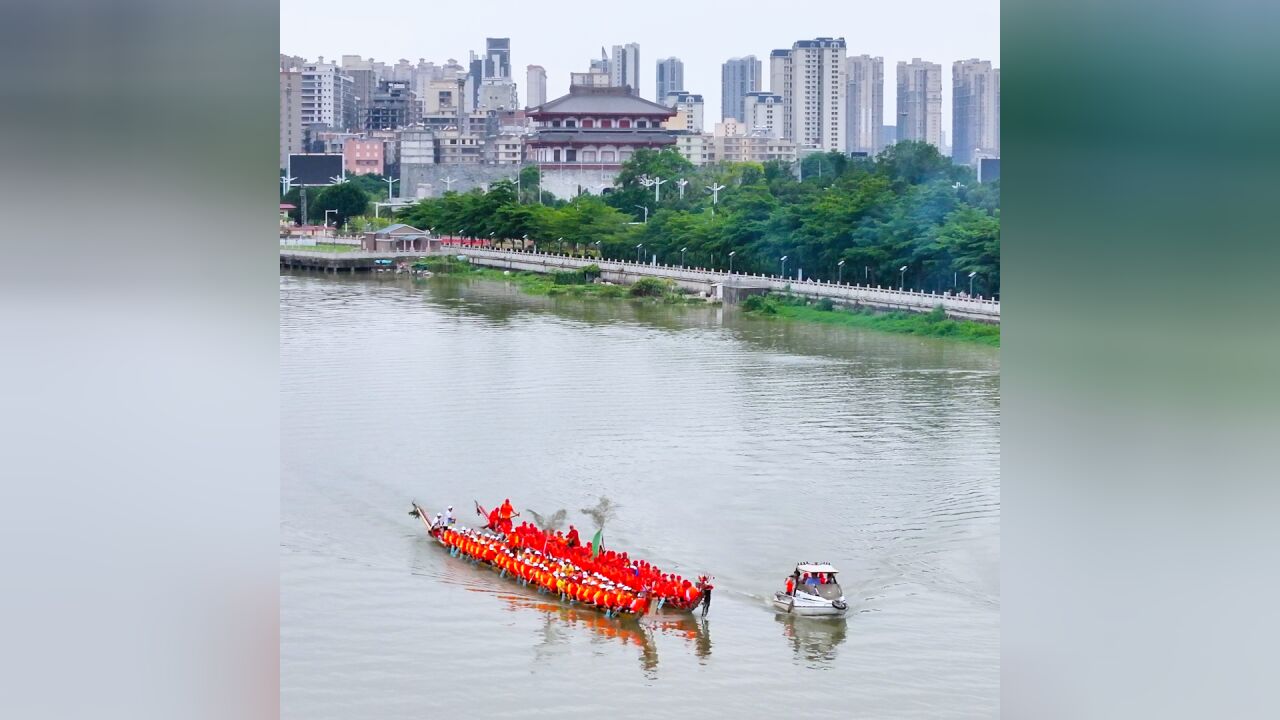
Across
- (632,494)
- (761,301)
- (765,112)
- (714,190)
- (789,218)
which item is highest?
(765,112)

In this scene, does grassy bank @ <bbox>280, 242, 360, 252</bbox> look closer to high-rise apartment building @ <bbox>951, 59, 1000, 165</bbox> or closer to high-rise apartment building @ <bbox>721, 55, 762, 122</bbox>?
Result: high-rise apartment building @ <bbox>721, 55, 762, 122</bbox>

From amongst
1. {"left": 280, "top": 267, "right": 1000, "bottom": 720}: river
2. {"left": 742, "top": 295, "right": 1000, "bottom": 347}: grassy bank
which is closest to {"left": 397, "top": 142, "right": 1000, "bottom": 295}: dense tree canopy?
{"left": 742, "top": 295, "right": 1000, "bottom": 347}: grassy bank

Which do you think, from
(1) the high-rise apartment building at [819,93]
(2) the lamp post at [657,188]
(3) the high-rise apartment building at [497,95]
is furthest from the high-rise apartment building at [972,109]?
(3) the high-rise apartment building at [497,95]

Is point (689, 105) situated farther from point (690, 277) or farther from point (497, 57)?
→ point (690, 277)

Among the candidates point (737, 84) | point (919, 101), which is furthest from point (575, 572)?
point (737, 84)
